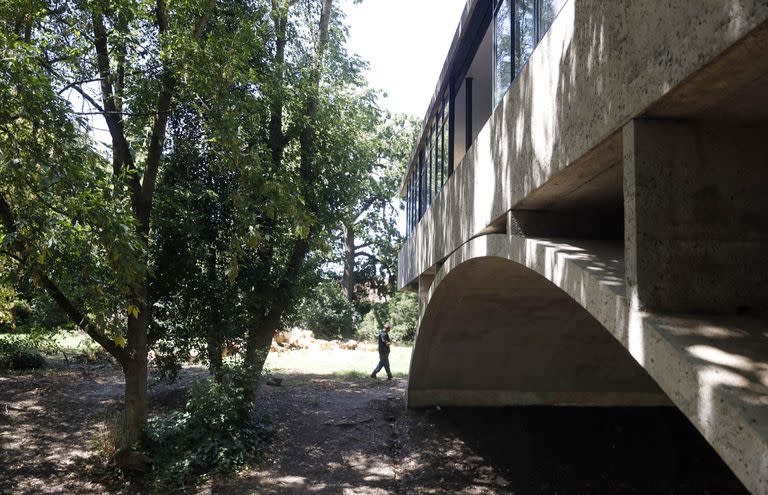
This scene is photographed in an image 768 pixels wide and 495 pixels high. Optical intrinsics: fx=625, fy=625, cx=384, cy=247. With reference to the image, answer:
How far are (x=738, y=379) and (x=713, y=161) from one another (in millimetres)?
1067

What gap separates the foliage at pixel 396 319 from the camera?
3075 centimetres

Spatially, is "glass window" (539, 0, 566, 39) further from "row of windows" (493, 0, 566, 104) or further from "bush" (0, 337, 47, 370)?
"bush" (0, 337, 47, 370)

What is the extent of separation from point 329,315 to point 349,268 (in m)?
4.85

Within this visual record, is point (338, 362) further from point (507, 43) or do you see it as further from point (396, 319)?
point (507, 43)

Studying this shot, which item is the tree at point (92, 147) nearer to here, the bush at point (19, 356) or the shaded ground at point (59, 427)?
the shaded ground at point (59, 427)

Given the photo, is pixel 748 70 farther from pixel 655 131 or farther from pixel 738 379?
pixel 738 379

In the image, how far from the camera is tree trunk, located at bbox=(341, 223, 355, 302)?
35.0 m

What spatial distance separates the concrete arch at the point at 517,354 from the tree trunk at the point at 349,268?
20.6 metres

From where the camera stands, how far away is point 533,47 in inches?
190

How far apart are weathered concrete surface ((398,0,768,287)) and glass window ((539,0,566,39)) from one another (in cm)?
16

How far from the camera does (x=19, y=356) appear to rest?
17.4 m

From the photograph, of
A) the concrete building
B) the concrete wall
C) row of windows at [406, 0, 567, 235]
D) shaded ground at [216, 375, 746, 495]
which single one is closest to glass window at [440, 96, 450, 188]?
row of windows at [406, 0, 567, 235]

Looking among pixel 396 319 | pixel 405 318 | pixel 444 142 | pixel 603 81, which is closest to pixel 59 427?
pixel 444 142

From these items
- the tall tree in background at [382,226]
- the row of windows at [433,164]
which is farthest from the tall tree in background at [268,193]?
the tall tree in background at [382,226]
